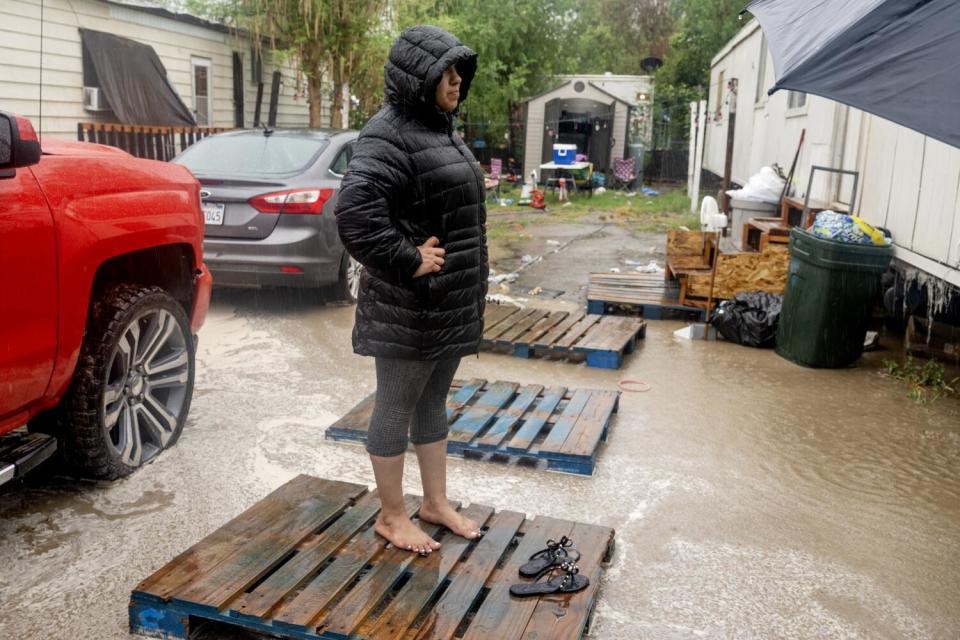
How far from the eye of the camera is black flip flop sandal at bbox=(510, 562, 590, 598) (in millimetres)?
3006

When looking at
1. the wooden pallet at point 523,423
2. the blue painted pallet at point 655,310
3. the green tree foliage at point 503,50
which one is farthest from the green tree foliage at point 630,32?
the wooden pallet at point 523,423

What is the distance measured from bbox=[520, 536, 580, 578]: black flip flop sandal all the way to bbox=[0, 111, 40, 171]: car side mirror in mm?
2251

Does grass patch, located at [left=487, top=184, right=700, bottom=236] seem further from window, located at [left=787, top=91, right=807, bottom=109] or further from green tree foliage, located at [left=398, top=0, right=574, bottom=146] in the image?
green tree foliage, located at [left=398, top=0, right=574, bottom=146]

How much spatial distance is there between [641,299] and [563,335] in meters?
1.60

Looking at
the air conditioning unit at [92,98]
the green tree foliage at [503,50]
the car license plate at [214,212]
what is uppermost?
the green tree foliage at [503,50]

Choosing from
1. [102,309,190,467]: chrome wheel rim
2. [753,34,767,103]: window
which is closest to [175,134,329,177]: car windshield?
[102,309,190,467]: chrome wheel rim

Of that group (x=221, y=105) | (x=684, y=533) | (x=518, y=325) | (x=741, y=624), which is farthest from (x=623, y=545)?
(x=221, y=105)

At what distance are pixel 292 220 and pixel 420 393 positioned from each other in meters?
4.18

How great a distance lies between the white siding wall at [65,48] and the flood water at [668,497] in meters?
6.77

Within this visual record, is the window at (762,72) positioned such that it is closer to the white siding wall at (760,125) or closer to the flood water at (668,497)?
the white siding wall at (760,125)

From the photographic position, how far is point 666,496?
418cm

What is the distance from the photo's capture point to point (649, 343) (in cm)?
727

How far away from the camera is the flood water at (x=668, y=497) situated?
3.17 meters

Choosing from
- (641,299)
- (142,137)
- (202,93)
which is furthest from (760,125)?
(142,137)
